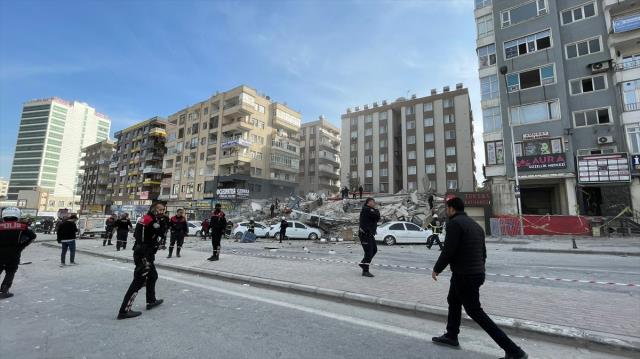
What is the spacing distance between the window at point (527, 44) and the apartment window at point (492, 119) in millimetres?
5089

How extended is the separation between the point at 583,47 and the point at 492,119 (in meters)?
8.81

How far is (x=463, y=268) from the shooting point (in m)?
3.48

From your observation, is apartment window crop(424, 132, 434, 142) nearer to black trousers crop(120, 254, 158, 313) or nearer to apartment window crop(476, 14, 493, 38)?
apartment window crop(476, 14, 493, 38)

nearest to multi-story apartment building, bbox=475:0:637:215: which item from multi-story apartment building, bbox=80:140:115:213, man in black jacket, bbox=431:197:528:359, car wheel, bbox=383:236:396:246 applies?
car wheel, bbox=383:236:396:246

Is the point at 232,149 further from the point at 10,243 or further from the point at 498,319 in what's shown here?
the point at 498,319

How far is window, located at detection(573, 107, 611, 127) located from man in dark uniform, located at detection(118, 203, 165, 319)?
31.9 metres

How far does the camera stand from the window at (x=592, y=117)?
82.3ft

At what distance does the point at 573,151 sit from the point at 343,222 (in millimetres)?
19353

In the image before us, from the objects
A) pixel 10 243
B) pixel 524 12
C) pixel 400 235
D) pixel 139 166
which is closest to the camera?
pixel 10 243

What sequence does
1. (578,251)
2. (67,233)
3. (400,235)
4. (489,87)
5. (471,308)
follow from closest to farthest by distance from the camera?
(471,308)
(67,233)
(578,251)
(400,235)
(489,87)

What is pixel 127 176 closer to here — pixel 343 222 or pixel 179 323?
pixel 343 222

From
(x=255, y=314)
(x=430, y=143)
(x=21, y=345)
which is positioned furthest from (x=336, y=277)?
(x=430, y=143)

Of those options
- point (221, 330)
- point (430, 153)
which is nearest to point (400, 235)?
point (221, 330)

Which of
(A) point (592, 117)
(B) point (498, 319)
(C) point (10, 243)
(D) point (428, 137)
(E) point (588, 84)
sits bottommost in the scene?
(B) point (498, 319)
